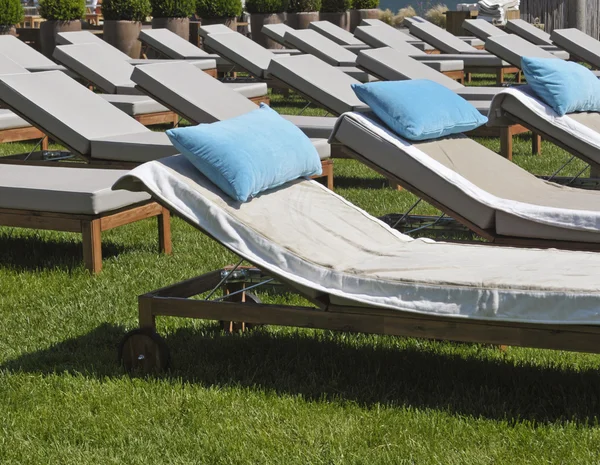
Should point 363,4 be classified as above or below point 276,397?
above

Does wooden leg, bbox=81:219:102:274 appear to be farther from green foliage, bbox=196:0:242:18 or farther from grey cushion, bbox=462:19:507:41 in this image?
green foliage, bbox=196:0:242:18

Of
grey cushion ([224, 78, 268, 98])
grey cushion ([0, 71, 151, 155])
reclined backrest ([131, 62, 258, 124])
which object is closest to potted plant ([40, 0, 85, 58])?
grey cushion ([224, 78, 268, 98])

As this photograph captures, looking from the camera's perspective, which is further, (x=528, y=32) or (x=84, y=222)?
(x=528, y=32)

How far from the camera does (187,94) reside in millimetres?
7078

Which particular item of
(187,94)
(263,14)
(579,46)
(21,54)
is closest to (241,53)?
(21,54)

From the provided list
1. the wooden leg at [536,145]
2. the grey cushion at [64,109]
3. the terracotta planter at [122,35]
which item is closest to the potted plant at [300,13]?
the terracotta planter at [122,35]

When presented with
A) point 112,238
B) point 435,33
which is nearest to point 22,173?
point 112,238

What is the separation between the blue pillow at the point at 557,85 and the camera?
19.4 ft

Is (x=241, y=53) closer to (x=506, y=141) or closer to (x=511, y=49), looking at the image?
(x=511, y=49)

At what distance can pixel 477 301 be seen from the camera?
127 inches

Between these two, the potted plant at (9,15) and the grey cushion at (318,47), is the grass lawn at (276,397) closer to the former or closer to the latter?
the grey cushion at (318,47)

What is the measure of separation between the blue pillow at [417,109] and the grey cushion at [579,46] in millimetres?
6518

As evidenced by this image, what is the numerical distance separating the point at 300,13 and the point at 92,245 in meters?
12.4

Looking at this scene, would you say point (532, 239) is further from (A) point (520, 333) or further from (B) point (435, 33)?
(B) point (435, 33)
